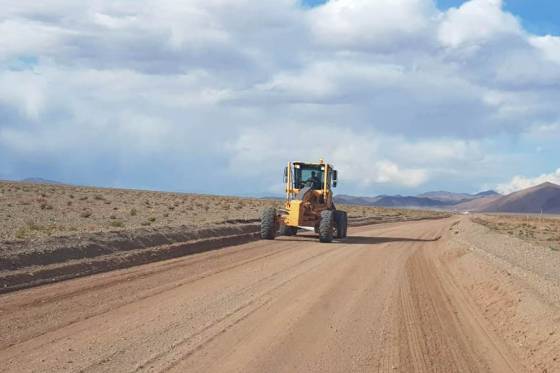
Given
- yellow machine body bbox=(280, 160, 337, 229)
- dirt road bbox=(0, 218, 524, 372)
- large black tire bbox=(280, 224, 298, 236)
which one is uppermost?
yellow machine body bbox=(280, 160, 337, 229)

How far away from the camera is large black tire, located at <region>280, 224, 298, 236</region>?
3203 centimetres

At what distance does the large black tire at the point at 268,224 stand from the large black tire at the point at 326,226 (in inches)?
80.7

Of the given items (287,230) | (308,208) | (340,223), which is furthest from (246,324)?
(287,230)

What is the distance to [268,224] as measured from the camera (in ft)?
96.5

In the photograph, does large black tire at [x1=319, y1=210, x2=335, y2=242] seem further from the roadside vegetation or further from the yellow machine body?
the roadside vegetation

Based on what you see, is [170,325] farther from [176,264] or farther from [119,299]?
[176,264]

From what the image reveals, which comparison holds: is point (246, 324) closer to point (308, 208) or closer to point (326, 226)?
point (326, 226)

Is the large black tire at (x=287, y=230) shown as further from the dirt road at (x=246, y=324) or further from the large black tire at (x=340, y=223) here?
the dirt road at (x=246, y=324)

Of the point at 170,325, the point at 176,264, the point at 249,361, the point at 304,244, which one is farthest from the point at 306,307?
the point at 304,244

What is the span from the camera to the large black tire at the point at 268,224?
2941 centimetres

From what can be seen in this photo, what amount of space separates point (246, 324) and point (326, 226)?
18475 millimetres

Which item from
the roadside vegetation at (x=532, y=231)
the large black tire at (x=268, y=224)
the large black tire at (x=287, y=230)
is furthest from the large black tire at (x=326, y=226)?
the roadside vegetation at (x=532, y=231)

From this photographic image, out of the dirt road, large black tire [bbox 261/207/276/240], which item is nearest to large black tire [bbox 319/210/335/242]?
large black tire [bbox 261/207/276/240]

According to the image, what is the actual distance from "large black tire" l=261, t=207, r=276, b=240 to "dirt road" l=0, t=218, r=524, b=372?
37.4 feet
